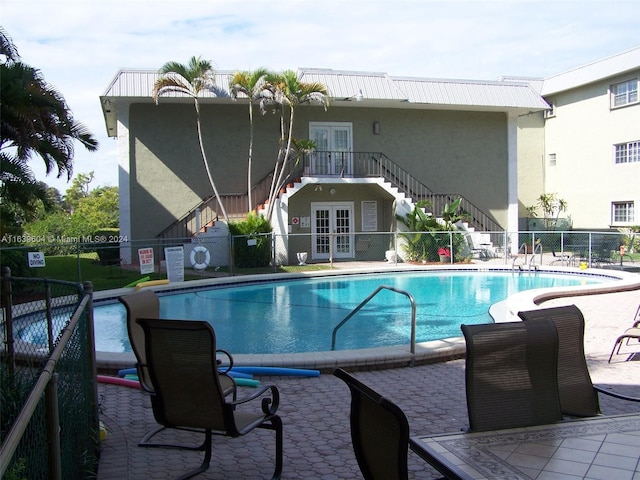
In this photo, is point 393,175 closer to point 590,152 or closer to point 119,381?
point 590,152

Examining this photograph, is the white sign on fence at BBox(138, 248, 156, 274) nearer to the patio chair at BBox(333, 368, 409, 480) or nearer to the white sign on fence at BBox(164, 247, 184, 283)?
the white sign on fence at BBox(164, 247, 184, 283)

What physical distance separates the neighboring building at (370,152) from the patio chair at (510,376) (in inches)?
627

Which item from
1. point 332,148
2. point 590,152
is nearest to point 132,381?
point 332,148

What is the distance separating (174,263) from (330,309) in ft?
17.1

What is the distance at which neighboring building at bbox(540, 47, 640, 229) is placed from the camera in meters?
25.8

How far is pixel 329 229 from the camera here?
77.7ft

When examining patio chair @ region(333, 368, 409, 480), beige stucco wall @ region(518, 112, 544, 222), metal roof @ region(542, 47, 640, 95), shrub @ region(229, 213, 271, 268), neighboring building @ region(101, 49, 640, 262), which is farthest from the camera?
beige stucco wall @ region(518, 112, 544, 222)

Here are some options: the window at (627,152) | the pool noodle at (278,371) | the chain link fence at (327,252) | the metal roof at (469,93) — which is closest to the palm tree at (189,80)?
the chain link fence at (327,252)

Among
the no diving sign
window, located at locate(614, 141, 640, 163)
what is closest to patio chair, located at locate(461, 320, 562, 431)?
the no diving sign

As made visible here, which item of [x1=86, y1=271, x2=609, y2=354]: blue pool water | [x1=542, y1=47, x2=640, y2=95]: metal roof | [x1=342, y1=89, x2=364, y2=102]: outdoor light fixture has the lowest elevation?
[x1=86, y1=271, x2=609, y2=354]: blue pool water

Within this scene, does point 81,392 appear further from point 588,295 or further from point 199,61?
point 199,61

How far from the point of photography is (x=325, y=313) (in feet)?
42.7

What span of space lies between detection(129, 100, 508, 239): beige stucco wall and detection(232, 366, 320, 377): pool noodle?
52.5ft

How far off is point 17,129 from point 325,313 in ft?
24.0
